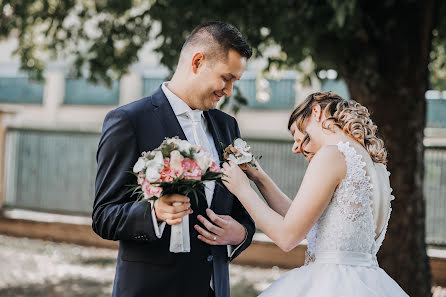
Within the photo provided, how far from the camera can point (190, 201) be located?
3074 mm

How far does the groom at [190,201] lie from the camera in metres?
2.94

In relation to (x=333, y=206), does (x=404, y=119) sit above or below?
above

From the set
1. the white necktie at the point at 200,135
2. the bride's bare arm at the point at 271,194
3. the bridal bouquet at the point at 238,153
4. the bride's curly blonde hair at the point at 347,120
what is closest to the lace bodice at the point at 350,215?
the bride's curly blonde hair at the point at 347,120

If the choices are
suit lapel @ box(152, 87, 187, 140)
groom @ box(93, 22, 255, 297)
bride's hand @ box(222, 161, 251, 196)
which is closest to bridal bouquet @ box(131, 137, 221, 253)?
groom @ box(93, 22, 255, 297)

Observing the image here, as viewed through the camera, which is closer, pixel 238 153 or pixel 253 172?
pixel 238 153

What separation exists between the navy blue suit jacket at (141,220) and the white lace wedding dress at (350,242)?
1.23ft

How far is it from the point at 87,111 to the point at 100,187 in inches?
825

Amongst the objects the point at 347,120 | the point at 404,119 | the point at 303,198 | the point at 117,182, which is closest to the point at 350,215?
the point at 303,198

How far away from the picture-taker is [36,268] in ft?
31.9

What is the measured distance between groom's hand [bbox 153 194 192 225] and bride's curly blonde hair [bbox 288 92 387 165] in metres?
0.83

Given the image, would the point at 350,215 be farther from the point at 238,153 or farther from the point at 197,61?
the point at 197,61

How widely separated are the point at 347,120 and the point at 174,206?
3.35 ft

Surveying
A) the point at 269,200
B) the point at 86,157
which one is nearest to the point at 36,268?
the point at 86,157

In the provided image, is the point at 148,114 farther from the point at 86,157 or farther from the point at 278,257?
the point at 86,157
